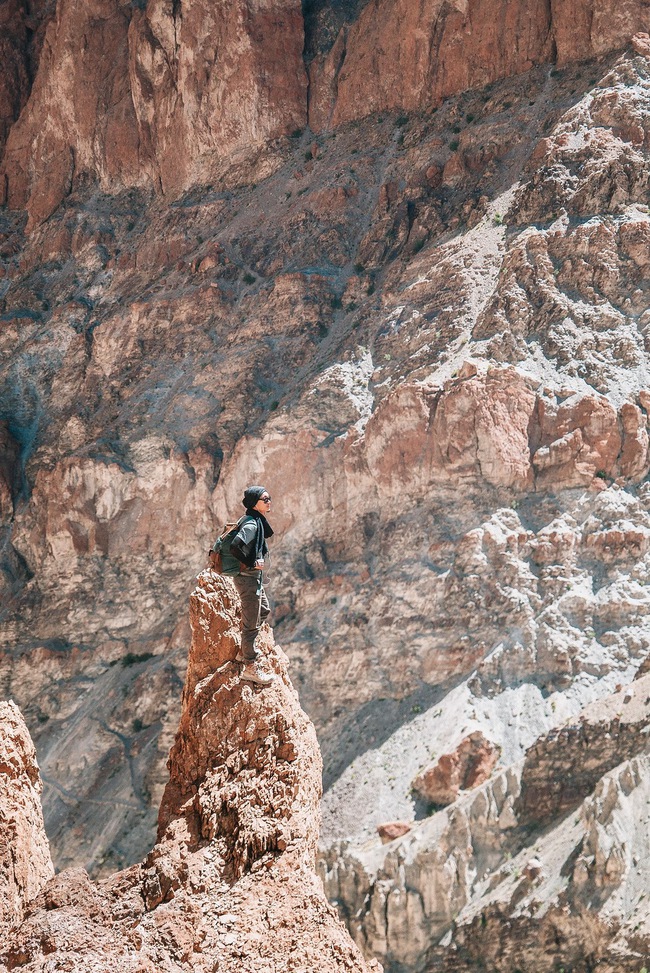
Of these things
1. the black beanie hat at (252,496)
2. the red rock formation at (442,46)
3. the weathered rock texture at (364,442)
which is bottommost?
the weathered rock texture at (364,442)

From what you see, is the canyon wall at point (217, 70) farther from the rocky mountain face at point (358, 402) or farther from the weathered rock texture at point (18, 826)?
the weathered rock texture at point (18, 826)

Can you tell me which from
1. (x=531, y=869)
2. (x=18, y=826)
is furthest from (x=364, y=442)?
(x=18, y=826)

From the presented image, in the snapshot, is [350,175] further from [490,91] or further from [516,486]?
[516,486]

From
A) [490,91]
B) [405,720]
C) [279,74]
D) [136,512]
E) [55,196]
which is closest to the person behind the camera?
[405,720]

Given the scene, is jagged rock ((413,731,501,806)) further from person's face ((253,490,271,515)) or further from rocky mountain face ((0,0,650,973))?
person's face ((253,490,271,515))

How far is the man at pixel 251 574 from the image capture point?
367 inches

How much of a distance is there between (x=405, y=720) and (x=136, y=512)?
15476mm

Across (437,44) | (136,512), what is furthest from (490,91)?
(136,512)

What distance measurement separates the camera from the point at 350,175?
5322cm

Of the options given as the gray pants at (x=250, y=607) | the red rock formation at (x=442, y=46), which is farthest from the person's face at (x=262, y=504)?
the red rock formation at (x=442, y=46)

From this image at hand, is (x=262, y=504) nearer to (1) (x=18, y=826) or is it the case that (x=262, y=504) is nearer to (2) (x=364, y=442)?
(1) (x=18, y=826)

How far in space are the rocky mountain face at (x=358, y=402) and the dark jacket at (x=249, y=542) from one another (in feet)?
67.8

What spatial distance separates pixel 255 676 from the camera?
9.44 m

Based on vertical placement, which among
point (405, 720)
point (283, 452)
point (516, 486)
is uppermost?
point (283, 452)
